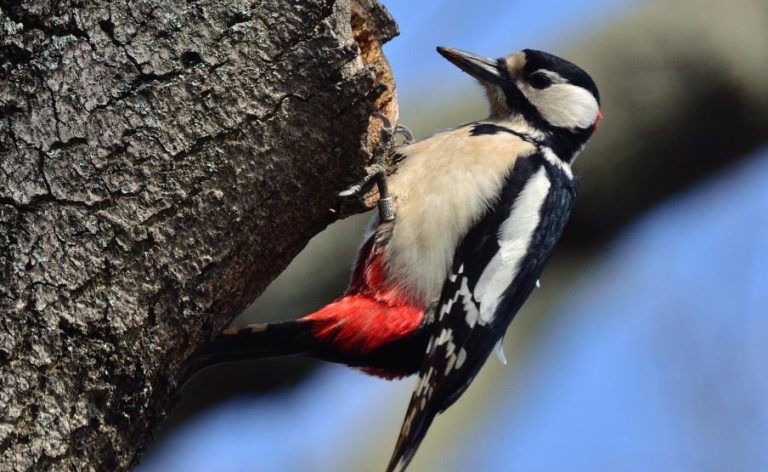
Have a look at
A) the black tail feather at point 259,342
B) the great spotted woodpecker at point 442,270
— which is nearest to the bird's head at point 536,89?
the great spotted woodpecker at point 442,270

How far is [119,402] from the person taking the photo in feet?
5.08

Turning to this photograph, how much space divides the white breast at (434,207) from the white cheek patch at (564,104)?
39 centimetres

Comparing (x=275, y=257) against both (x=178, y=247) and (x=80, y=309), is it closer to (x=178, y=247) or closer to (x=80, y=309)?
(x=178, y=247)

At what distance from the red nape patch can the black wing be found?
8cm

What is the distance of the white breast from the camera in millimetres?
2498

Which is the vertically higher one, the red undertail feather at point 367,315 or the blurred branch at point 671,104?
the blurred branch at point 671,104

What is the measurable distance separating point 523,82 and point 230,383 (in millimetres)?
1233

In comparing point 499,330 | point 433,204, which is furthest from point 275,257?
point 499,330

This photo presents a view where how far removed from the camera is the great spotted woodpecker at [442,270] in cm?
245

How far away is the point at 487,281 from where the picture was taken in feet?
8.25

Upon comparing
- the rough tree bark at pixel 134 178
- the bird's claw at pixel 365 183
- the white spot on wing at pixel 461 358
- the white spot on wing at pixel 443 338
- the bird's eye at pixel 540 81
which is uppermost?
the rough tree bark at pixel 134 178

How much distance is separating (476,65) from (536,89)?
0.64 ft

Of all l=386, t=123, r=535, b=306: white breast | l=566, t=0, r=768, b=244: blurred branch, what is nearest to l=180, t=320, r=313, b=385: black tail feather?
l=386, t=123, r=535, b=306: white breast

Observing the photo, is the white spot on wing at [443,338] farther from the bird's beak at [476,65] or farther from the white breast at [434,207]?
the bird's beak at [476,65]
